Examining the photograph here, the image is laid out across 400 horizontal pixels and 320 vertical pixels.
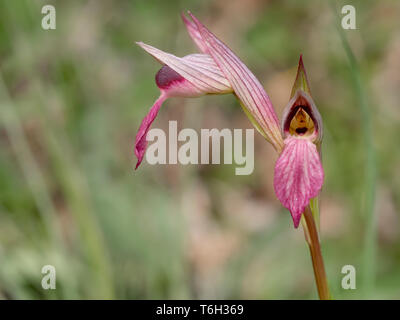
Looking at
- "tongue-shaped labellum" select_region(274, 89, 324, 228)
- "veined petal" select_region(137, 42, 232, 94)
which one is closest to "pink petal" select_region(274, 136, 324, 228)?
"tongue-shaped labellum" select_region(274, 89, 324, 228)

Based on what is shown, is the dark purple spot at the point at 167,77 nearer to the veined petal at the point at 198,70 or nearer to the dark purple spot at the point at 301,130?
the veined petal at the point at 198,70

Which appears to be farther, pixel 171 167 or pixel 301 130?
pixel 171 167

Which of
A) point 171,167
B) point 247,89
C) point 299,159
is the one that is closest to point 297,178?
point 299,159

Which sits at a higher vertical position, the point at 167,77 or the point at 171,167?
the point at 167,77

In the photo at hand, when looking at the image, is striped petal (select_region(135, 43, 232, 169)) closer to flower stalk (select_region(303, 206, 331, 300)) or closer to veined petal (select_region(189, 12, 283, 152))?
veined petal (select_region(189, 12, 283, 152))

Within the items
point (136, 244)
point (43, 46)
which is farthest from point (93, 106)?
point (136, 244)

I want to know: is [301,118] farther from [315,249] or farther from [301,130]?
[315,249]
